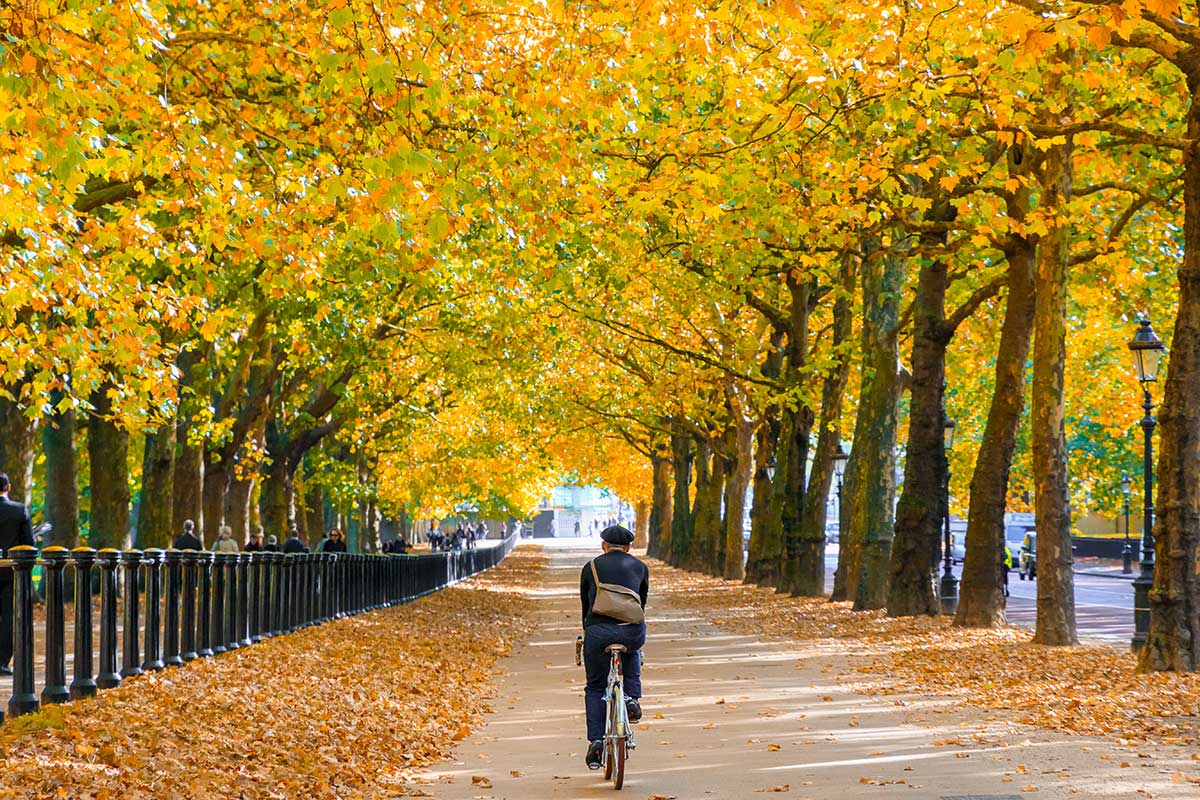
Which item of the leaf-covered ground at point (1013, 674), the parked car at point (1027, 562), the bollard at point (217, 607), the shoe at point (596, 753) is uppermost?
the bollard at point (217, 607)

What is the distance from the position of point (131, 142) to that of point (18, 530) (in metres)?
5.80

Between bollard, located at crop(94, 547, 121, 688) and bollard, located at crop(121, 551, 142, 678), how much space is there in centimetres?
42

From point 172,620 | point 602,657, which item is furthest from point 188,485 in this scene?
point 602,657

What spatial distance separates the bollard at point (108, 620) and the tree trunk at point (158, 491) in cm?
1323

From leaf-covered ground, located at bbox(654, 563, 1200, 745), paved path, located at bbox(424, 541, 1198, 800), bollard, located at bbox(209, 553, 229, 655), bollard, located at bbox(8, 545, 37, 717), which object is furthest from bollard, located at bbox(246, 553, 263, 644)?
bollard, located at bbox(8, 545, 37, 717)

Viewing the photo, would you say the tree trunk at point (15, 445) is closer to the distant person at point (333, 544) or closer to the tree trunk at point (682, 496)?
the distant person at point (333, 544)

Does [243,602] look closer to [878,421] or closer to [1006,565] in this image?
[878,421]

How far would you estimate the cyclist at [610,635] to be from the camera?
409 inches

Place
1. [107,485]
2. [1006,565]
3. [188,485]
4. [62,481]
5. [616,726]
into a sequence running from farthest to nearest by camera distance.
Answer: [1006,565] → [188,485] → [107,485] → [62,481] → [616,726]

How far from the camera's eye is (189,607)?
1605 cm

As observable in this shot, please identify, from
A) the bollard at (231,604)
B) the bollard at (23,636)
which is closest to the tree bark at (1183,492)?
the bollard at (231,604)

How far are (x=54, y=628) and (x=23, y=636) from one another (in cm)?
78

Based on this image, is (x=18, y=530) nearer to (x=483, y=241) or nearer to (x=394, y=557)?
(x=483, y=241)

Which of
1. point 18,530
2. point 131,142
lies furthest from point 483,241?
point 18,530
